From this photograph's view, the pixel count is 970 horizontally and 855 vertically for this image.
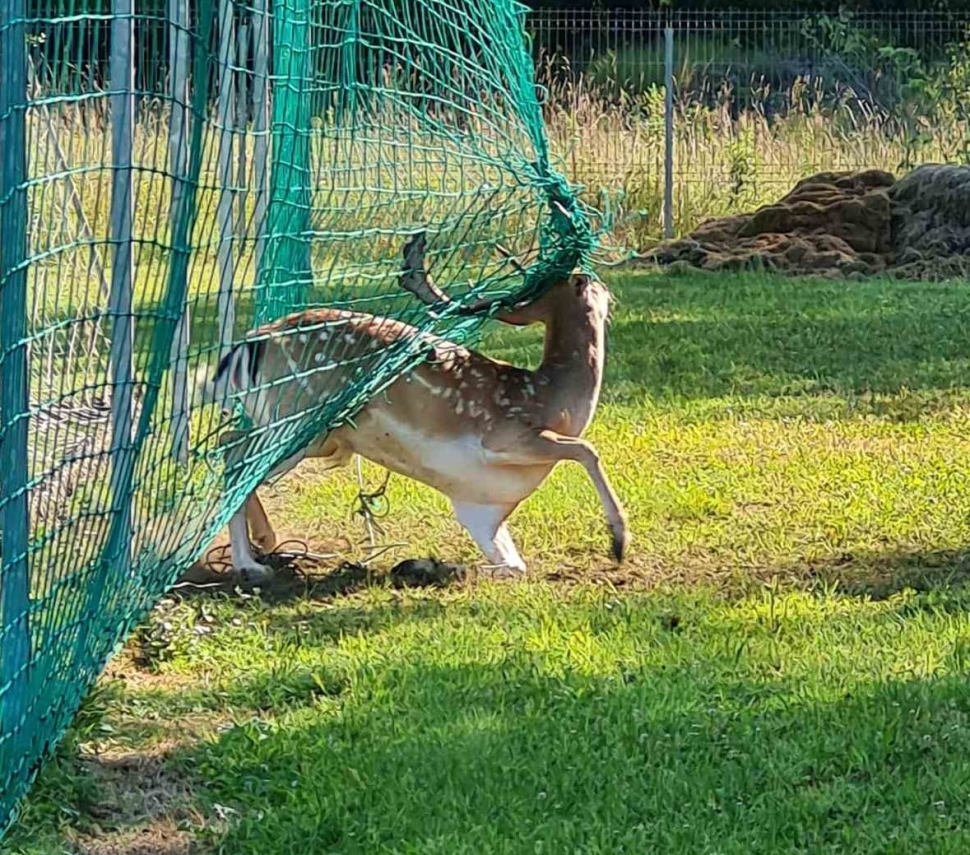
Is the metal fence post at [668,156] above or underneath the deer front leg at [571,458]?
above

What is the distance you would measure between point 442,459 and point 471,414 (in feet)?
0.67

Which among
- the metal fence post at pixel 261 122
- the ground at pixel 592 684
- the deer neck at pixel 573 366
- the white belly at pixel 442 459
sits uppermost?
the metal fence post at pixel 261 122

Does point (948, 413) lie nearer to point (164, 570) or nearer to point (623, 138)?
point (164, 570)

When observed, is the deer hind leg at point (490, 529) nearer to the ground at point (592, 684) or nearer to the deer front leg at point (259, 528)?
the ground at point (592, 684)

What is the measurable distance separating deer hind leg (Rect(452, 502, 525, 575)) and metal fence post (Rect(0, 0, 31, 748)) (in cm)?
287

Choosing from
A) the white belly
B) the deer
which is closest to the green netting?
the deer

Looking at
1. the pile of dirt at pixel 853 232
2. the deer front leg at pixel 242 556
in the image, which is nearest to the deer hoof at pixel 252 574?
the deer front leg at pixel 242 556

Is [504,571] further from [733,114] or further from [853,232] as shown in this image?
[733,114]

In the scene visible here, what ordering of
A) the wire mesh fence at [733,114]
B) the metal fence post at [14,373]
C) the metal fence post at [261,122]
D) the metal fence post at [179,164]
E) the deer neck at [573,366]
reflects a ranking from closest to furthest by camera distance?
the metal fence post at [14,373] < the metal fence post at [179,164] < the metal fence post at [261,122] < the deer neck at [573,366] < the wire mesh fence at [733,114]

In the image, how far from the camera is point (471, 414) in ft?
22.5

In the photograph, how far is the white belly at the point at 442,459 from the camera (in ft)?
22.4

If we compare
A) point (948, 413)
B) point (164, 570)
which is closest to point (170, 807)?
point (164, 570)

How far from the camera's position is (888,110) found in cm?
1978

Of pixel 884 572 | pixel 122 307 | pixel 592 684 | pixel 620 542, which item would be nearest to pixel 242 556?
pixel 620 542
